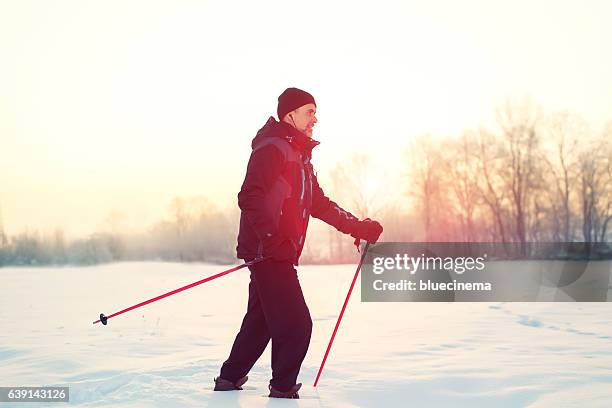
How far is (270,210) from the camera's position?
3.73 metres

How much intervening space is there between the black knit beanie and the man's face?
Answer: 25 millimetres

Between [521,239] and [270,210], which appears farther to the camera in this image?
[521,239]

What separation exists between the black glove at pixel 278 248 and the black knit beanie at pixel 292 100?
817 mm

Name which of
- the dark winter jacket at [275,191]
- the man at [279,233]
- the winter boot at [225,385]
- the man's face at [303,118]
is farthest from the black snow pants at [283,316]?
the man's face at [303,118]

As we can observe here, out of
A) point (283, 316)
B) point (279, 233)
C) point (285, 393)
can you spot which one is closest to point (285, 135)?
point (279, 233)

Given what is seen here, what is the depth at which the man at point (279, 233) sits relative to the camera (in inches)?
147

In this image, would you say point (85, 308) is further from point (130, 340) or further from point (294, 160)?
point (294, 160)

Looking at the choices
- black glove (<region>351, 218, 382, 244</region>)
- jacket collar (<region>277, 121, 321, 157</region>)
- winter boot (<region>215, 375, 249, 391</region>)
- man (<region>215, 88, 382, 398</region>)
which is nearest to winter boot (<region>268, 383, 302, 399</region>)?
man (<region>215, 88, 382, 398</region>)

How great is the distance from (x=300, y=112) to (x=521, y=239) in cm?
2983

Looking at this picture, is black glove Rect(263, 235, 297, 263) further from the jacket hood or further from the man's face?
the man's face

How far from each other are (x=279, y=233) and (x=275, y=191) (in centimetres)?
24

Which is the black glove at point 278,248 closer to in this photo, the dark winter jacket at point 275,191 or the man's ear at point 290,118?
the dark winter jacket at point 275,191

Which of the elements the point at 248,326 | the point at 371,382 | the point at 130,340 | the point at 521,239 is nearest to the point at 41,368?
the point at 130,340

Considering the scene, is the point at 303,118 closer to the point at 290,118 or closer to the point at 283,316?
the point at 290,118
